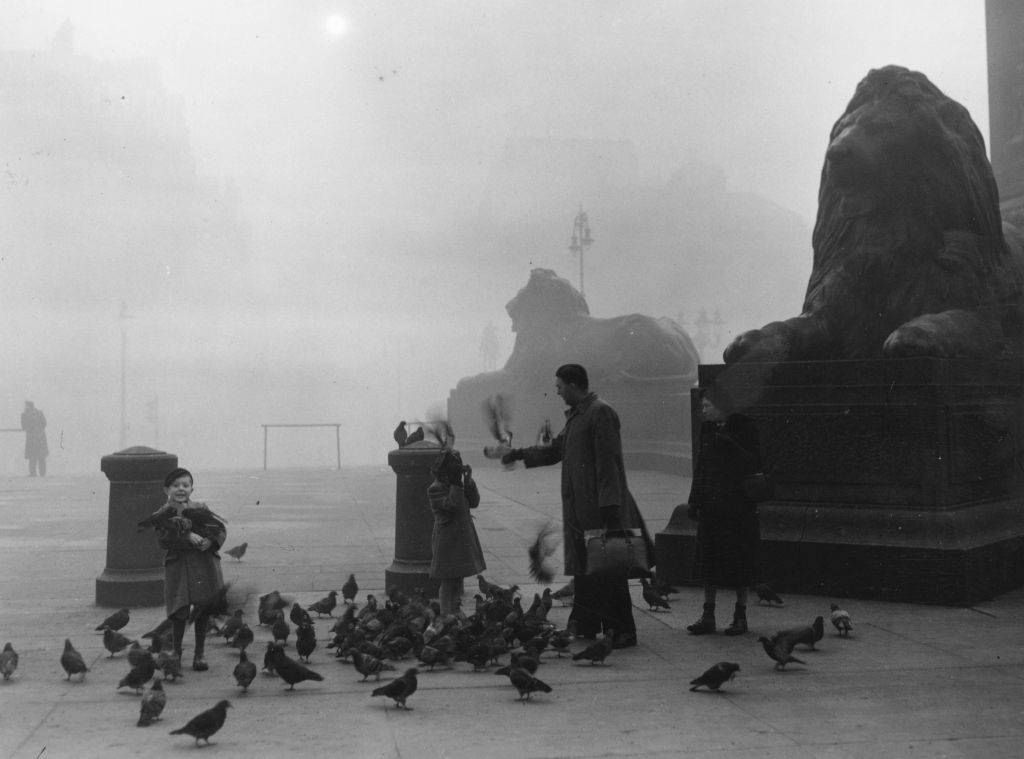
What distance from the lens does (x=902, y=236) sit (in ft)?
27.5

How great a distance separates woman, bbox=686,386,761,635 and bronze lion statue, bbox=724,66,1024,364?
5.41 feet

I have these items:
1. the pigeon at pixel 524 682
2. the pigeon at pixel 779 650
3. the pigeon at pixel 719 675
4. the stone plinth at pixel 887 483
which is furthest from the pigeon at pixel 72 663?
the stone plinth at pixel 887 483

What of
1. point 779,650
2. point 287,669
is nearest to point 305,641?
point 287,669

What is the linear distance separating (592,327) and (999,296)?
18868 mm

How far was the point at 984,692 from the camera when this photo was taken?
4781 millimetres

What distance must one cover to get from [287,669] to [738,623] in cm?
277

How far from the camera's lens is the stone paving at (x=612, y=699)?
4039 millimetres

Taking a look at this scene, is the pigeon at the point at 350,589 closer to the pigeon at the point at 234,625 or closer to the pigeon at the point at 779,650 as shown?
the pigeon at the point at 234,625

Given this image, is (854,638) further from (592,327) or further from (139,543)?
(592,327)

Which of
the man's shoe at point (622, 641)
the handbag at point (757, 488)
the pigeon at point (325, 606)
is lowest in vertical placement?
the man's shoe at point (622, 641)

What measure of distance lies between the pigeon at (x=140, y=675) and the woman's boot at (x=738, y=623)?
3.27 metres

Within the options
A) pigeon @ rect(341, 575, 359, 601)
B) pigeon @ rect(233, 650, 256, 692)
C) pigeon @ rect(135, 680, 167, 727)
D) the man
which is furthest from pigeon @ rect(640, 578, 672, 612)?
pigeon @ rect(135, 680, 167, 727)

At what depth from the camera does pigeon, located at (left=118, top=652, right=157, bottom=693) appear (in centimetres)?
478

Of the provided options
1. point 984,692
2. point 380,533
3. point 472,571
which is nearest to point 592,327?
point 380,533
